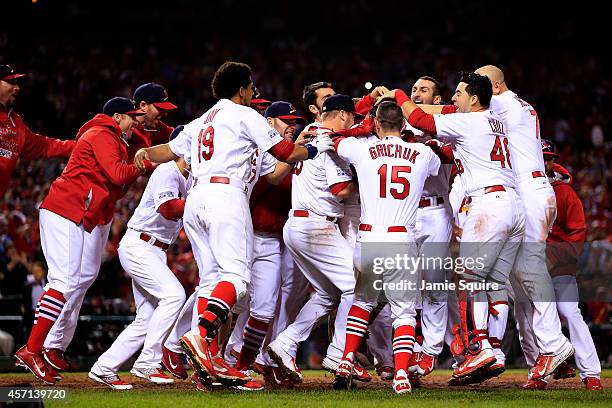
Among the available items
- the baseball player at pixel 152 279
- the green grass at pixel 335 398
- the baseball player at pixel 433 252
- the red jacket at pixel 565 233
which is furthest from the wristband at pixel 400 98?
the green grass at pixel 335 398

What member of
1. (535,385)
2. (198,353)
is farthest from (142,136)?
(535,385)

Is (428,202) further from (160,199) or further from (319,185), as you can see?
(160,199)

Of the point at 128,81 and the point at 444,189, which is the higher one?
the point at 128,81

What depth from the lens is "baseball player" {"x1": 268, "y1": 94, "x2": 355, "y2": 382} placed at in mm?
8016

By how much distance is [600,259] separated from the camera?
564 inches

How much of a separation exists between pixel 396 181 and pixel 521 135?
61.6 inches

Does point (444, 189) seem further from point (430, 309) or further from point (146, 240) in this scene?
point (146, 240)

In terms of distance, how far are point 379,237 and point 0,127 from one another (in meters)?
3.72

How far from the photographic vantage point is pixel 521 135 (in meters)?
8.41

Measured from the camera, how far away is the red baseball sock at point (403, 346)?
7.33 meters

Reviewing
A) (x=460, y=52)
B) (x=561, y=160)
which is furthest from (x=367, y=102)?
(x=460, y=52)

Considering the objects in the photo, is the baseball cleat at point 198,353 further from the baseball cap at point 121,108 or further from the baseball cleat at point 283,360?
the baseball cap at point 121,108

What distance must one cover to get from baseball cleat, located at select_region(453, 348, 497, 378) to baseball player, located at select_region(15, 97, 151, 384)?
10.5 feet

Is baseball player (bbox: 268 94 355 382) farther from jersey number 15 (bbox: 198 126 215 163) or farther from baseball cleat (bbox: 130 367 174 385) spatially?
baseball cleat (bbox: 130 367 174 385)
